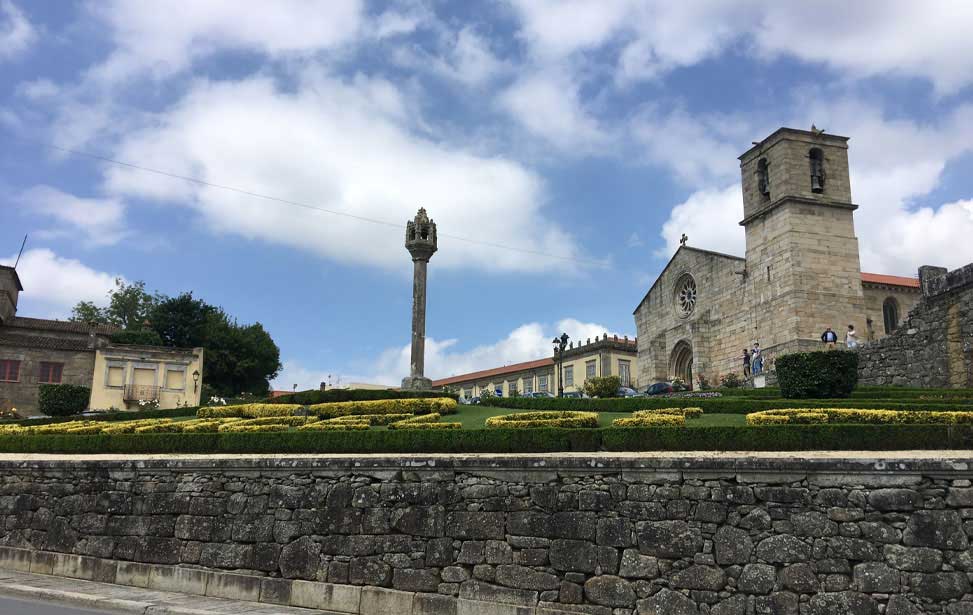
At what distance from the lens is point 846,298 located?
3425 cm

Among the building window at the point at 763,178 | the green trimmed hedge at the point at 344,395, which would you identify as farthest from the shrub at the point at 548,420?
the building window at the point at 763,178

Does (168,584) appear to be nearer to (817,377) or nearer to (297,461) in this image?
(297,461)

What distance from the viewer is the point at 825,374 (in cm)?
1817

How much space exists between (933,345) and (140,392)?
37398 millimetres

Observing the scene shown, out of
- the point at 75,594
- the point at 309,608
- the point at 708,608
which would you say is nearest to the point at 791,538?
the point at 708,608

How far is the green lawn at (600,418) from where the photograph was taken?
1372cm

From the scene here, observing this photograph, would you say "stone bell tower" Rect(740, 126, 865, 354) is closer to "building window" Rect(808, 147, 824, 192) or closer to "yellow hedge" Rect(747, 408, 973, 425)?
"building window" Rect(808, 147, 824, 192)

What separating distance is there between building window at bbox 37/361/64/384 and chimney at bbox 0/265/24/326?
19.4ft

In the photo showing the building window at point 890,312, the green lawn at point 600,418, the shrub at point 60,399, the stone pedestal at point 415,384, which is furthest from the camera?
the building window at point 890,312

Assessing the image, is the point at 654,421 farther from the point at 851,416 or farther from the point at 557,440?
the point at 851,416

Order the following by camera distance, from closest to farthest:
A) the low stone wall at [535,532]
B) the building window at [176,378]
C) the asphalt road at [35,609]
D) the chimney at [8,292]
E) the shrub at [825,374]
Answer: the low stone wall at [535,532] < the asphalt road at [35,609] < the shrub at [825,374] < the building window at [176,378] < the chimney at [8,292]

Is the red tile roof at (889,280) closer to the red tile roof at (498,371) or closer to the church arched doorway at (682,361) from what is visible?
the church arched doorway at (682,361)

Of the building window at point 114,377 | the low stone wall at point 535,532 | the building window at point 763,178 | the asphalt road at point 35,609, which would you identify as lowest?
the asphalt road at point 35,609

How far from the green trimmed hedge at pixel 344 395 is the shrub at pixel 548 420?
7569 millimetres
